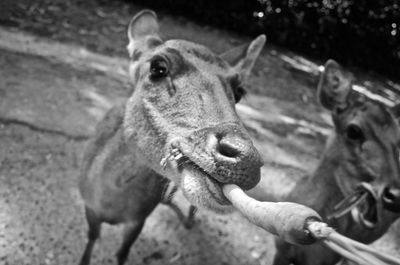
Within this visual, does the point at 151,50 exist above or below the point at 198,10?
above

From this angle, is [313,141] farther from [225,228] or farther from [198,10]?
[198,10]

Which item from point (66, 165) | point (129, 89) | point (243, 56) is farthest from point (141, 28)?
point (129, 89)

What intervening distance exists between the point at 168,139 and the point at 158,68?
23.0 inches

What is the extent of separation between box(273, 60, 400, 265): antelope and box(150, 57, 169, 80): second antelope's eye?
1.81 metres

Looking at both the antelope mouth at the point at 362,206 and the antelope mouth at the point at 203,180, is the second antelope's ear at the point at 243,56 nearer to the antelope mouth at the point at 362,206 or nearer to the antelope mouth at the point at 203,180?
the antelope mouth at the point at 362,206

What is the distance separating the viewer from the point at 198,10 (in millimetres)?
12445

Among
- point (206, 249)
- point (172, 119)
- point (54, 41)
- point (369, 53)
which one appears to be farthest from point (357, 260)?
point (369, 53)

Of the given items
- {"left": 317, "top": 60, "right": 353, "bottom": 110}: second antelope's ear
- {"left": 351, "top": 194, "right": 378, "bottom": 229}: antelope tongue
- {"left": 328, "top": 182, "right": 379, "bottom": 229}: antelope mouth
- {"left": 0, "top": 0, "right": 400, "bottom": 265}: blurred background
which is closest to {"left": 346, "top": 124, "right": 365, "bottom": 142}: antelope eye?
{"left": 317, "top": 60, "right": 353, "bottom": 110}: second antelope's ear

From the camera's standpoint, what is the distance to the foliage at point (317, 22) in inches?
496

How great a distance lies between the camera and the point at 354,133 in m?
3.57

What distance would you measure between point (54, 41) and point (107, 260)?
544 centimetres

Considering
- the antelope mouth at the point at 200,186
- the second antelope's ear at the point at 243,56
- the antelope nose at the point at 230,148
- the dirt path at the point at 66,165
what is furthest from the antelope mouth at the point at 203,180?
the dirt path at the point at 66,165

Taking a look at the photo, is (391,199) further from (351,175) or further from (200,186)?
(200,186)

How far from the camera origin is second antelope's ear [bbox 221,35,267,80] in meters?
3.62
